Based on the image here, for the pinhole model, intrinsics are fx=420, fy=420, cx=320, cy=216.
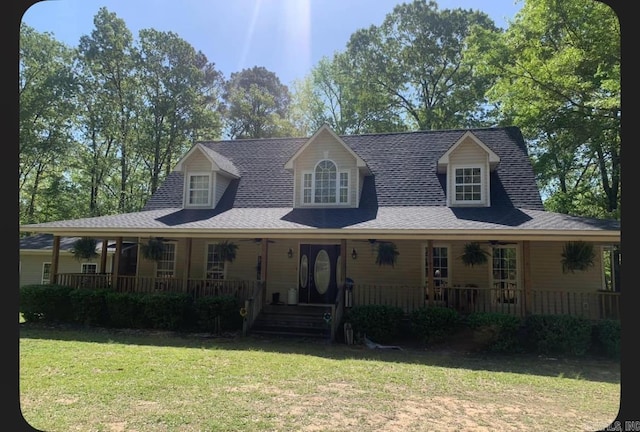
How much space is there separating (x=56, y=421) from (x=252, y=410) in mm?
2304

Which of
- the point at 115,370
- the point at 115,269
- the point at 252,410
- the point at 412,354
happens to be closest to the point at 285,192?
the point at 115,269

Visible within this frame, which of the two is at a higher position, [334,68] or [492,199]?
[334,68]

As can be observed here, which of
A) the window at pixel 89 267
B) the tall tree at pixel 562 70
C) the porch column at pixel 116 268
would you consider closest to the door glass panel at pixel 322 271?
the porch column at pixel 116 268

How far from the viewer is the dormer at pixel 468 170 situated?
13.4 meters

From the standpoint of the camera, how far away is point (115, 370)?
7441 millimetres

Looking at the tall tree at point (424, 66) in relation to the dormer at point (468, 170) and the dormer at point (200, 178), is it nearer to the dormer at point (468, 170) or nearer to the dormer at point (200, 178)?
the dormer at point (468, 170)

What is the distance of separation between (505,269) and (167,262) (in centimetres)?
1148

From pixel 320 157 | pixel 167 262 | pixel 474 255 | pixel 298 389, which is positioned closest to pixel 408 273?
pixel 474 255

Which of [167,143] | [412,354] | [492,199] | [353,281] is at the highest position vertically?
[167,143]

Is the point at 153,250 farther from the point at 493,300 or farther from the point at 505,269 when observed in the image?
the point at 505,269

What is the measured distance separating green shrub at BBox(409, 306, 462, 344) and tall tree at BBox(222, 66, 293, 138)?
24.3m

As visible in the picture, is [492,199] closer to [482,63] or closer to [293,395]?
[482,63]

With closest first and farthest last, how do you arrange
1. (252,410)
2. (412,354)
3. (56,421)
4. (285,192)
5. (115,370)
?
(56,421), (252,410), (115,370), (412,354), (285,192)

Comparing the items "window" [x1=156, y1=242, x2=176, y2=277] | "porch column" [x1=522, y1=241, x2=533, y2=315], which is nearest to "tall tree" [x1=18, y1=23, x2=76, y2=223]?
"window" [x1=156, y1=242, x2=176, y2=277]
